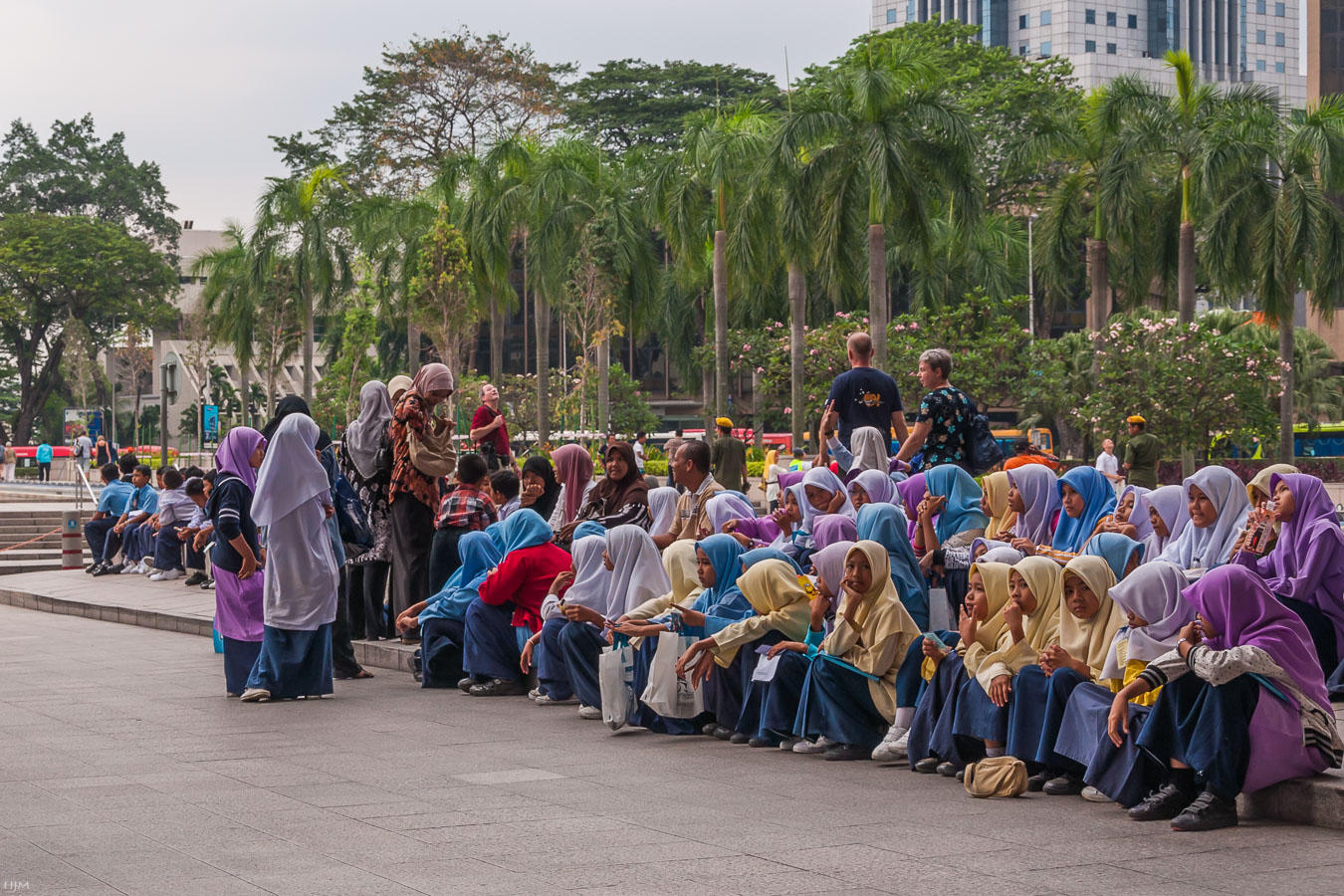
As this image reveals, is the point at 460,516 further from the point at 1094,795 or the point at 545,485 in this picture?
the point at 1094,795

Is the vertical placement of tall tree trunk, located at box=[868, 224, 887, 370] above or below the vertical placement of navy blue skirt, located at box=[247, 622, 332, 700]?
above

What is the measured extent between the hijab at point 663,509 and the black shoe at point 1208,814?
5.21m

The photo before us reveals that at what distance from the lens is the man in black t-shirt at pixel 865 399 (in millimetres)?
11367

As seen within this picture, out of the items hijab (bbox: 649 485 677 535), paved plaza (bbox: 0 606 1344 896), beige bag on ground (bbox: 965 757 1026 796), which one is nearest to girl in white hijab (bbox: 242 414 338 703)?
paved plaza (bbox: 0 606 1344 896)

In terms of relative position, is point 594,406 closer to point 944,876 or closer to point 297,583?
point 297,583

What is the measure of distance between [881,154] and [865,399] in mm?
17514

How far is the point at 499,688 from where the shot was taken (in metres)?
10.3

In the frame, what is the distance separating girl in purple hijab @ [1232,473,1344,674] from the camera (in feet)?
26.0

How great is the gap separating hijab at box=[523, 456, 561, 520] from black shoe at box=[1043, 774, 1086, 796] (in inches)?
214

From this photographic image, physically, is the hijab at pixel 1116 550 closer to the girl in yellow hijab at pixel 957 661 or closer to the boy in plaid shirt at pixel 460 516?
the girl in yellow hijab at pixel 957 661

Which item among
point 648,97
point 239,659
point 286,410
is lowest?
point 239,659

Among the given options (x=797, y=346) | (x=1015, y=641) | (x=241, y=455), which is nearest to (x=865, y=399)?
(x=241, y=455)

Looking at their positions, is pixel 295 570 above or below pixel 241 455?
below

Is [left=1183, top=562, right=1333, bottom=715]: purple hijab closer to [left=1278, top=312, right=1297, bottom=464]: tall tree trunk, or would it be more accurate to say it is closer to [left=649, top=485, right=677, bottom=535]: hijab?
[left=649, top=485, right=677, bottom=535]: hijab
